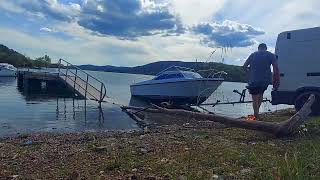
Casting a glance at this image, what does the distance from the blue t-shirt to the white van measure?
1.91m

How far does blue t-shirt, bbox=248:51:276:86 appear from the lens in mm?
12336

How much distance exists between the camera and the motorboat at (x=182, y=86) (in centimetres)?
2825

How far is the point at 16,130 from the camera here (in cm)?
1518

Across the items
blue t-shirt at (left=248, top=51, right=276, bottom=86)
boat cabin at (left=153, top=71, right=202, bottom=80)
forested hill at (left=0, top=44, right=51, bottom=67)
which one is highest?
forested hill at (left=0, top=44, right=51, bottom=67)

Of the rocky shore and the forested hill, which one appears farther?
the forested hill

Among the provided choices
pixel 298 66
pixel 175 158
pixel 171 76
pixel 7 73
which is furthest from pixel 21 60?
pixel 175 158

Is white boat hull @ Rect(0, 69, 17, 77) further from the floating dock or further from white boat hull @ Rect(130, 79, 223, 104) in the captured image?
white boat hull @ Rect(130, 79, 223, 104)

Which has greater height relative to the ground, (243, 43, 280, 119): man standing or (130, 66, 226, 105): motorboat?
(243, 43, 280, 119): man standing

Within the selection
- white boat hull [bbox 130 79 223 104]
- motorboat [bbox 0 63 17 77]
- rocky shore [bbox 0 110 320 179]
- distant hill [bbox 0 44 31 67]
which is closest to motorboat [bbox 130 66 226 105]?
white boat hull [bbox 130 79 223 104]

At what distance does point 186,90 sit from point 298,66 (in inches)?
592

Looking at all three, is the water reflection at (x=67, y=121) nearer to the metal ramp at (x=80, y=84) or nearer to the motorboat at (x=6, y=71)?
the metal ramp at (x=80, y=84)

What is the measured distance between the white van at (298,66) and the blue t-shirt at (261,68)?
75.2 inches

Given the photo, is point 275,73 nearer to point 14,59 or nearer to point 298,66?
point 298,66

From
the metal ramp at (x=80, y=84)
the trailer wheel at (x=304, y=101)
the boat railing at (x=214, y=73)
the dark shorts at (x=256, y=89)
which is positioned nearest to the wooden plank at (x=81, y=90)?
the metal ramp at (x=80, y=84)
